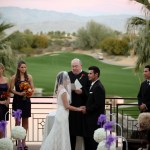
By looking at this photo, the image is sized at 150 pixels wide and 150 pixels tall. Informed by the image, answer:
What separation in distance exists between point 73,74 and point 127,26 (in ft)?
13.9

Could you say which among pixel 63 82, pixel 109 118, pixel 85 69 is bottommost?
pixel 85 69

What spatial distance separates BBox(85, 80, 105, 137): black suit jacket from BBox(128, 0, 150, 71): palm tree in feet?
14.8

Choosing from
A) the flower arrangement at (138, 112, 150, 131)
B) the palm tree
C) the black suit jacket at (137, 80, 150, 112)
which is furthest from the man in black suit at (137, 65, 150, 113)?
the palm tree

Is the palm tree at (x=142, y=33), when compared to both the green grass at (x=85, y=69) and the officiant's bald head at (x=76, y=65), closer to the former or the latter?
the officiant's bald head at (x=76, y=65)

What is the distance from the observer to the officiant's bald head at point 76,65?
6.65 metres

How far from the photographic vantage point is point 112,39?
153ft

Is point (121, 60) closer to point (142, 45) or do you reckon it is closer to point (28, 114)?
point (142, 45)

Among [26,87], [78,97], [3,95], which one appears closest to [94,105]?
[78,97]

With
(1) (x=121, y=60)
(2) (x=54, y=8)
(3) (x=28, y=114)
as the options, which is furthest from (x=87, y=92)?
(2) (x=54, y=8)

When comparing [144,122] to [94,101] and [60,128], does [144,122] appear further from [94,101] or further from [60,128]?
[60,128]

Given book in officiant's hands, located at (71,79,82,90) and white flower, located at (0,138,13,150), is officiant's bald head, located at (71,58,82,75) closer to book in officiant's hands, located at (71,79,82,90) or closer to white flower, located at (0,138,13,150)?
book in officiant's hands, located at (71,79,82,90)

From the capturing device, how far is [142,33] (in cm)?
1074

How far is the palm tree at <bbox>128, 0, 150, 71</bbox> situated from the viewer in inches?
422

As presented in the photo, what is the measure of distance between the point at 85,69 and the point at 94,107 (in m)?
36.5
